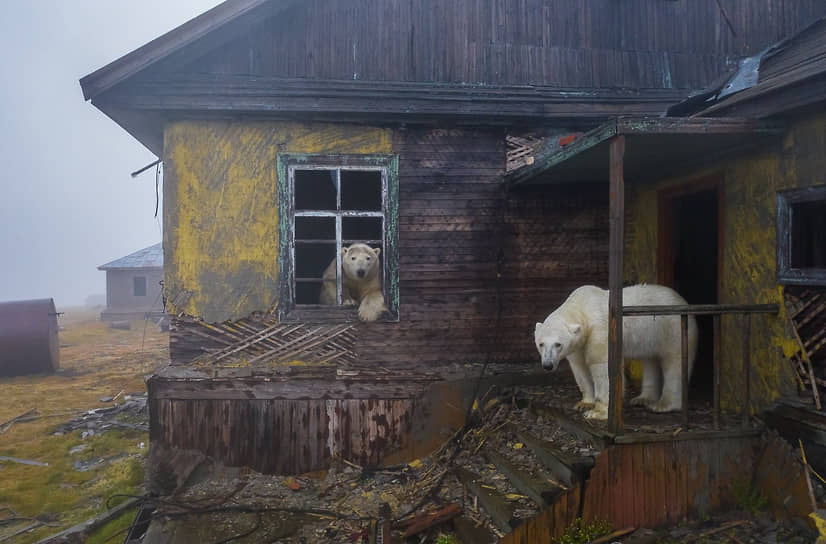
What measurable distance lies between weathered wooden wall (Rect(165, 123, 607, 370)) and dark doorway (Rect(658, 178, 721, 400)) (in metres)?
0.77

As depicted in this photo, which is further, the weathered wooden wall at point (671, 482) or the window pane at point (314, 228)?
the window pane at point (314, 228)

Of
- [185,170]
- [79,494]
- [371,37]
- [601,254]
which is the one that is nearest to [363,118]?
[371,37]

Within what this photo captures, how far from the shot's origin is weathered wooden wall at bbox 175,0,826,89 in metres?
6.03

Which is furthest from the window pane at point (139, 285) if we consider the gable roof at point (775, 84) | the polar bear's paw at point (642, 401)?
the gable roof at point (775, 84)

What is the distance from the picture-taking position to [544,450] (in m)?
4.52

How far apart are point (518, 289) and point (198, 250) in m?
3.86

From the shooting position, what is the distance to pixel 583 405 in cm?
503

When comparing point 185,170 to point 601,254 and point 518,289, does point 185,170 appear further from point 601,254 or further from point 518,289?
point 601,254

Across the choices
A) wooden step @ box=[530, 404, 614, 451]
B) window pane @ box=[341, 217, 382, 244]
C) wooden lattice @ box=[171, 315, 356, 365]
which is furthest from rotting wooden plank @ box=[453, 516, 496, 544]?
window pane @ box=[341, 217, 382, 244]

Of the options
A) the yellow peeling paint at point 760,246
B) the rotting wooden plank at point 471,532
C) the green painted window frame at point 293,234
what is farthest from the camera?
the green painted window frame at point 293,234

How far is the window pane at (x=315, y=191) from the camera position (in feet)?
27.8

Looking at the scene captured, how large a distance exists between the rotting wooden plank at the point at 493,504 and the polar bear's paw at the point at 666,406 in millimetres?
1732

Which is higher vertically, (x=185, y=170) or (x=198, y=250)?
(x=185, y=170)

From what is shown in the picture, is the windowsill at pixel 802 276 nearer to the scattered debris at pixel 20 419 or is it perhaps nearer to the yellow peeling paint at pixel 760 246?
the yellow peeling paint at pixel 760 246
